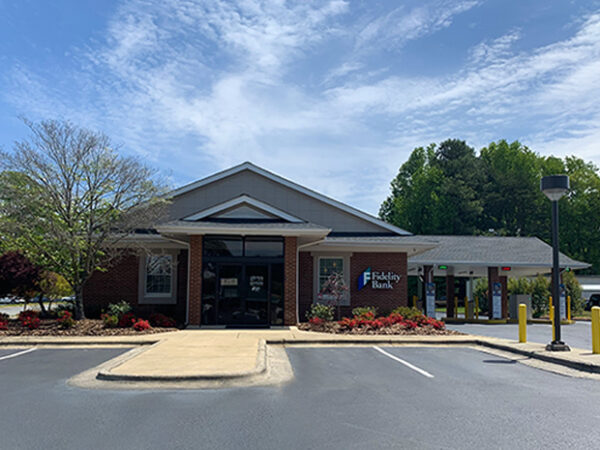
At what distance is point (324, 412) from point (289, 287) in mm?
10537

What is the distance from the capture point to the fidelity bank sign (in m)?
20.6

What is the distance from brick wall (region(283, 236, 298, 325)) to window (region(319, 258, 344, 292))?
10.5ft

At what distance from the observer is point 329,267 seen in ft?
68.3

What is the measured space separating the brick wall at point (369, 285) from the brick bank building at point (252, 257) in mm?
38

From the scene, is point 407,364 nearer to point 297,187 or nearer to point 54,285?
point 297,187

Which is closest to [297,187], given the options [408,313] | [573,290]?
[408,313]

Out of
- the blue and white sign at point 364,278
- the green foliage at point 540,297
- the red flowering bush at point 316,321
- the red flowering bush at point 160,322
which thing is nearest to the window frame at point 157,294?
the red flowering bush at point 160,322

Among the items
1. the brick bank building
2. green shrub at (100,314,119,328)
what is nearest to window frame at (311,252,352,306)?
the brick bank building

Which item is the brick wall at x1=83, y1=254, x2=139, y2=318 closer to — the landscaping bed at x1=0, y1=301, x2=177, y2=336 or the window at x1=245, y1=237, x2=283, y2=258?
the landscaping bed at x1=0, y1=301, x2=177, y2=336

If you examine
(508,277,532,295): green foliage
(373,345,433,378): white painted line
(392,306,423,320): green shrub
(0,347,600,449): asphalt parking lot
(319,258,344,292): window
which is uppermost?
(319,258,344,292): window

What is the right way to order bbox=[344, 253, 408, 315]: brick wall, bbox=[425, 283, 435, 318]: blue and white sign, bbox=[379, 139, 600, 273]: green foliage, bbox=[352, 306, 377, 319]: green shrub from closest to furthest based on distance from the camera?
bbox=[352, 306, 377, 319]: green shrub, bbox=[344, 253, 408, 315]: brick wall, bbox=[425, 283, 435, 318]: blue and white sign, bbox=[379, 139, 600, 273]: green foliage


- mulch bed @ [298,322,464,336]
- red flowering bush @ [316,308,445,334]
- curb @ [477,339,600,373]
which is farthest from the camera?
red flowering bush @ [316,308,445,334]

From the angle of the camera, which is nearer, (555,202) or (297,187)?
(555,202)

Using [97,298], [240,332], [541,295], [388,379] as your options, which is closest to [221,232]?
[240,332]
